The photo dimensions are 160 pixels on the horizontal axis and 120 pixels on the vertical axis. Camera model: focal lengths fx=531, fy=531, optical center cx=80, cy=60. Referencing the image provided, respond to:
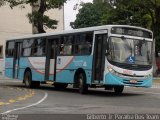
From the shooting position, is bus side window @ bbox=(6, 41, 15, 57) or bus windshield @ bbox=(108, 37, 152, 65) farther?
bus side window @ bbox=(6, 41, 15, 57)

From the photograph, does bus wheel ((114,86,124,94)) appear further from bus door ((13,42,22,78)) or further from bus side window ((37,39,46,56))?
Result: bus door ((13,42,22,78))

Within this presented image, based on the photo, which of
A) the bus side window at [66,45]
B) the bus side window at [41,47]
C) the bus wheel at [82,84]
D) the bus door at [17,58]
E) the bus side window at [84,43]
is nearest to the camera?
the bus side window at [84,43]

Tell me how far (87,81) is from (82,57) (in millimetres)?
1348

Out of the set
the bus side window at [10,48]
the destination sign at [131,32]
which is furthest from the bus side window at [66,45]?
the bus side window at [10,48]

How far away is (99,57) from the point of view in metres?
23.9

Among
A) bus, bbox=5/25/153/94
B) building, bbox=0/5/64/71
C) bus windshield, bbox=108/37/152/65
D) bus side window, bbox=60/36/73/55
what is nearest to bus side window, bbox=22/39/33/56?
bus, bbox=5/25/153/94

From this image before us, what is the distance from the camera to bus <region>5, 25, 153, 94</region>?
76.0 feet

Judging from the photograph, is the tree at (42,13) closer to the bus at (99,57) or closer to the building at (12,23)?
the bus at (99,57)

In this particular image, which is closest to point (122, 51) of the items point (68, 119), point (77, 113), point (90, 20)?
point (77, 113)

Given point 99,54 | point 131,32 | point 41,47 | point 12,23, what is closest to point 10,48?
point 41,47

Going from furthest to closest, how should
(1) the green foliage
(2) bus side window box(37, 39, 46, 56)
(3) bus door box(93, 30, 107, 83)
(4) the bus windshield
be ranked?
(1) the green foliage → (2) bus side window box(37, 39, 46, 56) → (3) bus door box(93, 30, 107, 83) → (4) the bus windshield

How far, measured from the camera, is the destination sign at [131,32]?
924 inches

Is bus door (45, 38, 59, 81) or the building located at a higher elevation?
the building

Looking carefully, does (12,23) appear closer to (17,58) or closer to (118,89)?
(17,58)
